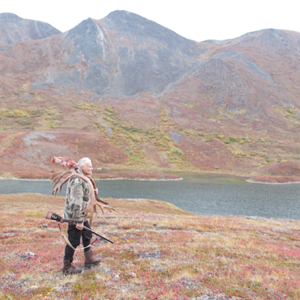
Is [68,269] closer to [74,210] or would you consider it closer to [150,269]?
[74,210]

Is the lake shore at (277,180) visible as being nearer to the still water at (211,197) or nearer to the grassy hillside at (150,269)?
the still water at (211,197)

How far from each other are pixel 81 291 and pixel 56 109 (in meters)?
140

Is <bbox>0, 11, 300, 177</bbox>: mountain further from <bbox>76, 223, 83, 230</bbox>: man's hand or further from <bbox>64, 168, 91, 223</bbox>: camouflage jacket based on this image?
<bbox>76, 223, 83, 230</bbox>: man's hand

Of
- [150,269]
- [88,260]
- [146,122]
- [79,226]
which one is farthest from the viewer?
[146,122]

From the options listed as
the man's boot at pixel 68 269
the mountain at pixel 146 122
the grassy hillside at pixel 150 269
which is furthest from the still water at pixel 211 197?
the man's boot at pixel 68 269

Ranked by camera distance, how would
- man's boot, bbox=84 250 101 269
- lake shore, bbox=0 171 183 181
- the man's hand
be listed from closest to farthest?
the man's hand → man's boot, bbox=84 250 101 269 → lake shore, bbox=0 171 183 181

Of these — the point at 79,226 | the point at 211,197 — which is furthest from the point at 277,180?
the point at 79,226

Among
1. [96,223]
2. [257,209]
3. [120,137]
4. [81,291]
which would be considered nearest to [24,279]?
[81,291]

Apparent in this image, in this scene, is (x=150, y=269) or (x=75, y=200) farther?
(x=150, y=269)

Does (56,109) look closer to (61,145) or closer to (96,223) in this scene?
(61,145)

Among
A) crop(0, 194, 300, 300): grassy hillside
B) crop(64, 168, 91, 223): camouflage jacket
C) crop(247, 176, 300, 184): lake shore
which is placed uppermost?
crop(64, 168, 91, 223): camouflage jacket

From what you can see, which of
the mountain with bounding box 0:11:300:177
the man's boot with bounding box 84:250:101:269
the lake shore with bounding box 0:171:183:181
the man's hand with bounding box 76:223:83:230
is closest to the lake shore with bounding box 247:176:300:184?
the mountain with bounding box 0:11:300:177

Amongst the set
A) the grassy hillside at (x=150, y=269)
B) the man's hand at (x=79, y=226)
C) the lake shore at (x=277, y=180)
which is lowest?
the lake shore at (x=277, y=180)

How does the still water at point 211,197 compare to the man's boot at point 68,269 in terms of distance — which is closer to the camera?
the man's boot at point 68,269
